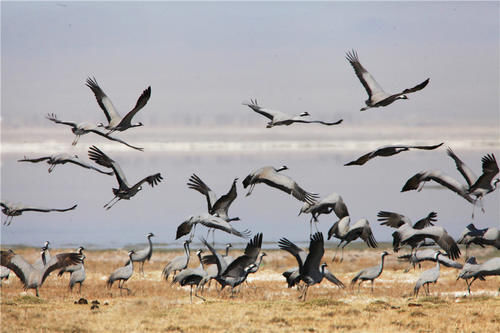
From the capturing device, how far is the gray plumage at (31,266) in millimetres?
17250

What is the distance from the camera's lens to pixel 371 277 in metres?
20.7

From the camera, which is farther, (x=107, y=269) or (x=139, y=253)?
(x=107, y=269)

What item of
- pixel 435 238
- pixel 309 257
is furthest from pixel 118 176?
pixel 435 238

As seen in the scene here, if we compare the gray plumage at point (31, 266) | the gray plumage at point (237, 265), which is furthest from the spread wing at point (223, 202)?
the gray plumage at point (31, 266)

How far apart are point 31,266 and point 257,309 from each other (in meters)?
5.20

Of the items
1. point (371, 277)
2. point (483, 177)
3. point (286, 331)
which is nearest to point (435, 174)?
point (483, 177)

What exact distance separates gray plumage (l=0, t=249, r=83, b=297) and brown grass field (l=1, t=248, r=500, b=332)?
53 centimetres

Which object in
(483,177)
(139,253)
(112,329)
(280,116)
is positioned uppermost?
(280,116)

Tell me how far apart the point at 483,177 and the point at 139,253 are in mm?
10426

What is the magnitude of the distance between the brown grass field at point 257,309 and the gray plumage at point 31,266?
0.53 meters

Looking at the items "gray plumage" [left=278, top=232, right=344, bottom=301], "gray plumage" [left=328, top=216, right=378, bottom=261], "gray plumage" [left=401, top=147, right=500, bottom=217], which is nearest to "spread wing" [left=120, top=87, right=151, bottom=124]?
"gray plumage" [left=278, top=232, right=344, bottom=301]

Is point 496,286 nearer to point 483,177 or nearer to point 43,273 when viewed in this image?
point 483,177

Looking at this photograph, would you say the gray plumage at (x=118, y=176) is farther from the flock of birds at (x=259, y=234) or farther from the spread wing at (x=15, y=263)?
the spread wing at (x=15, y=263)

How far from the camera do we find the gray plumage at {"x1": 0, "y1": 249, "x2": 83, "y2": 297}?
679 inches
